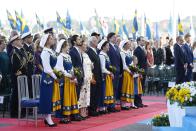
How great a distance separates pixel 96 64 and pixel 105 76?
1.51 feet

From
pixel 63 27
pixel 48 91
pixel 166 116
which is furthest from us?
pixel 63 27

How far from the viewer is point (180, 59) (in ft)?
43.6

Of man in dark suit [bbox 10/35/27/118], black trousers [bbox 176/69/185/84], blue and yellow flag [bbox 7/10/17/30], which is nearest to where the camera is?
man in dark suit [bbox 10/35/27/118]

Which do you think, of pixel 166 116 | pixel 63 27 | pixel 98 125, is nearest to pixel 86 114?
pixel 98 125

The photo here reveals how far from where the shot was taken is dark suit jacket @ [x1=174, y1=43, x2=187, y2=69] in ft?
43.3

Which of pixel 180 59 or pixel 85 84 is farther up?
pixel 180 59

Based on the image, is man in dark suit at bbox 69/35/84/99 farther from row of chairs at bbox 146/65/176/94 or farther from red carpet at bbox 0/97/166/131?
row of chairs at bbox 146/65/176/94

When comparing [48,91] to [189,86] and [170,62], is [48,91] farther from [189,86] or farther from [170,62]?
[170,62]

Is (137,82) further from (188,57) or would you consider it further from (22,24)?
(22,24)

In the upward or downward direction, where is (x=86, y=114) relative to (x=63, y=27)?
downward

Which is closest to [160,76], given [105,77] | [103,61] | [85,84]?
[105,77]

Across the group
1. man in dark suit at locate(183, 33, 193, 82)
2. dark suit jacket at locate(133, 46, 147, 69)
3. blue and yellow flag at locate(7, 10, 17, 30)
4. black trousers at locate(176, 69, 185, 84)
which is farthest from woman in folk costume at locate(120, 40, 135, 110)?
blue and yellow flag at locate(7, 10, 17, 30)

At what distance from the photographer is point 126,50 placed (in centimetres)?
1148

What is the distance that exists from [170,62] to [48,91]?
8.33m
